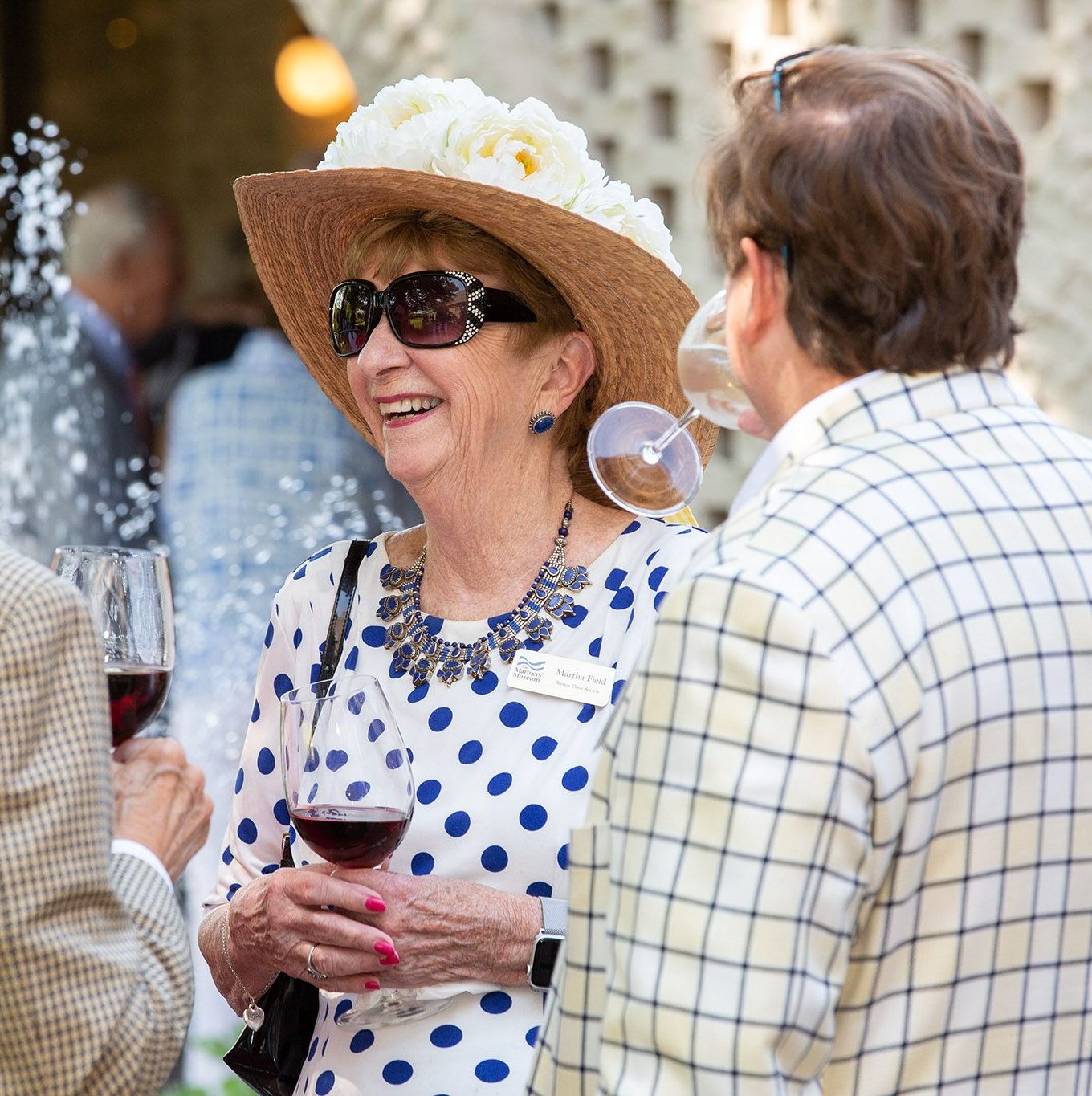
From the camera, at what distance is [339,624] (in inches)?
96.8

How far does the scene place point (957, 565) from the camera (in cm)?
132

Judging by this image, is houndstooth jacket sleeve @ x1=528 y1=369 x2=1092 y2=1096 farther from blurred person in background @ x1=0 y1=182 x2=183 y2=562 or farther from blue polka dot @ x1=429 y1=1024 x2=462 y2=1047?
blurred person in background @ x1=0 y1=182 x2=183 y2=562

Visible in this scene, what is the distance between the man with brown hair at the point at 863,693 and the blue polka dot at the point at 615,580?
34.6 inches

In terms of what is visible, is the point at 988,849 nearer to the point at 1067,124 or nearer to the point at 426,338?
the point at 426,338

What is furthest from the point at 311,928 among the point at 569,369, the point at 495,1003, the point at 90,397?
the point at 90,397

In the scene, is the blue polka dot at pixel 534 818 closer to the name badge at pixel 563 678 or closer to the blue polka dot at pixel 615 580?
the name badge at pixel 563 678

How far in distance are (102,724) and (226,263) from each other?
18.8ft

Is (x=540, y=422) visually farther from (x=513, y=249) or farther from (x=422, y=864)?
(x=422, y=864)

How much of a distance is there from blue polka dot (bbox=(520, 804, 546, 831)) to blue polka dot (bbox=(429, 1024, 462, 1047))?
282 millimetres

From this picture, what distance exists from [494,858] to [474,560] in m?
0.48

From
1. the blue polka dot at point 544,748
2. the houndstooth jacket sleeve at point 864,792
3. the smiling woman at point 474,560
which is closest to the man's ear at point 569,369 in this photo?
the smiling woman at point 474,560

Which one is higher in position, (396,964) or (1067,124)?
(1067,124)

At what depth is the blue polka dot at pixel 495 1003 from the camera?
6.98 feet

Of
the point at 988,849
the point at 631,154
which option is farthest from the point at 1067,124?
the point at 988,849
